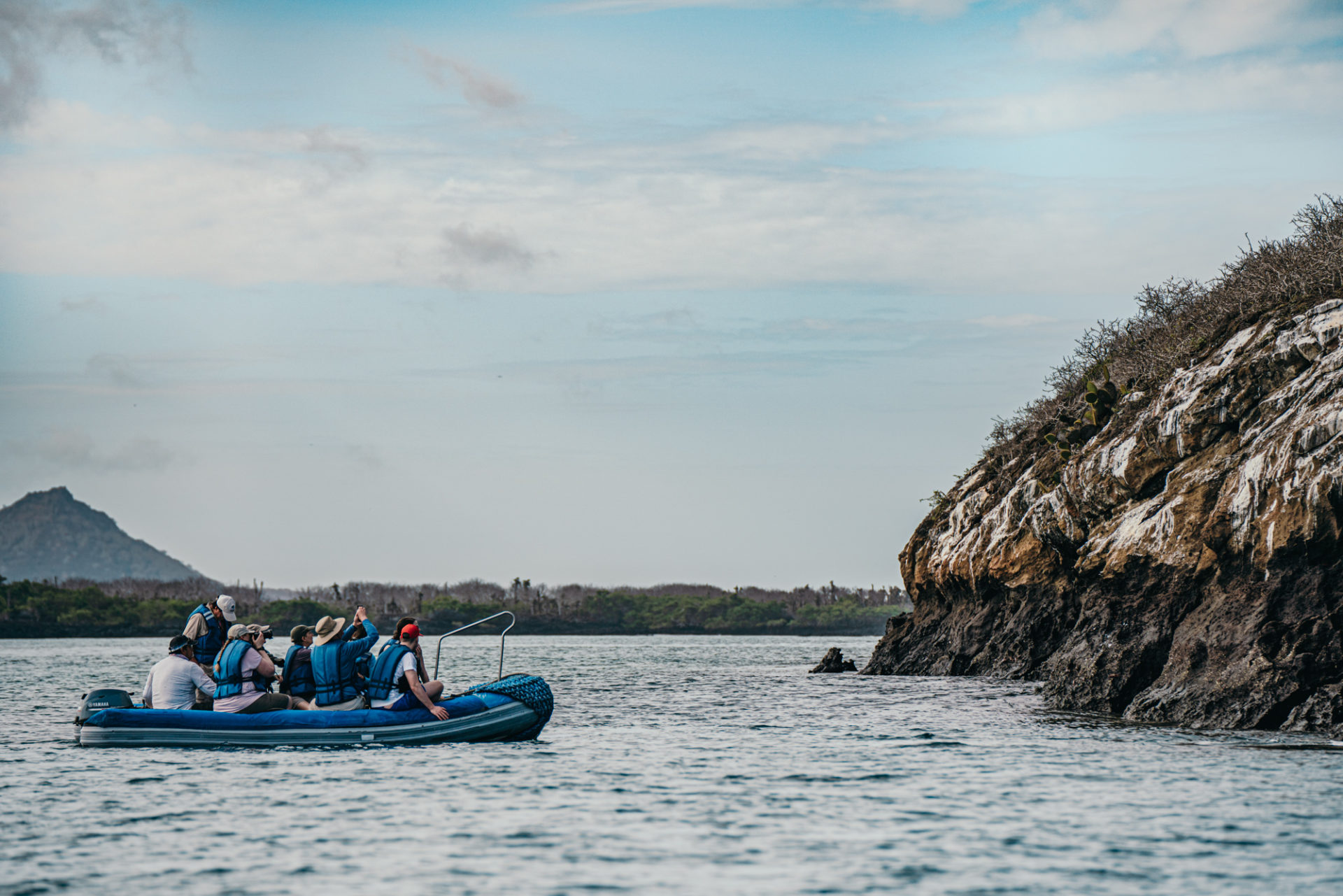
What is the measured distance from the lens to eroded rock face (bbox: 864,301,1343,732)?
20.4 metres

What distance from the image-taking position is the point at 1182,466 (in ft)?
84.0

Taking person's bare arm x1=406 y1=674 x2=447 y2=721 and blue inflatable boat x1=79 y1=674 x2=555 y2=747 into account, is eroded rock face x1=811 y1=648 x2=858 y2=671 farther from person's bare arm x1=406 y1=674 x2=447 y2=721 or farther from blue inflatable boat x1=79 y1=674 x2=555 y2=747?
person's bare arm x1=406 y1=674 x2=447 y2=721

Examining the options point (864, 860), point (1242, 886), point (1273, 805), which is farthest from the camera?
point (1273, 805)

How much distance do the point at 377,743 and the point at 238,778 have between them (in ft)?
10.1

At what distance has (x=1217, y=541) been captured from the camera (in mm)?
22562

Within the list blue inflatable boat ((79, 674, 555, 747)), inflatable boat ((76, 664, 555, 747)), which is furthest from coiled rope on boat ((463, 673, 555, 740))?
blue inflatable boat ((79, 674, 555, 747))

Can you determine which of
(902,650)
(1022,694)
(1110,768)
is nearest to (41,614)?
(902,650)

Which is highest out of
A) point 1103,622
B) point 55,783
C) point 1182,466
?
point 1182,466

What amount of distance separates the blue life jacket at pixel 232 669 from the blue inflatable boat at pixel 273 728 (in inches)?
16.8

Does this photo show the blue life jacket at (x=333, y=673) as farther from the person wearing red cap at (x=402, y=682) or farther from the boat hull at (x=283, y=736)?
the boat hull at (x=283, y=736)

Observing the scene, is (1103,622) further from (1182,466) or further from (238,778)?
(238,778)

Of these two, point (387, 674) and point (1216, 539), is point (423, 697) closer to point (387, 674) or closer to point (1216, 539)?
point (387, 674)

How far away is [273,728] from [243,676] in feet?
3.52

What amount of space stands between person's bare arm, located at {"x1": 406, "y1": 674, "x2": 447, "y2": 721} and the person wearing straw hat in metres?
1.04
